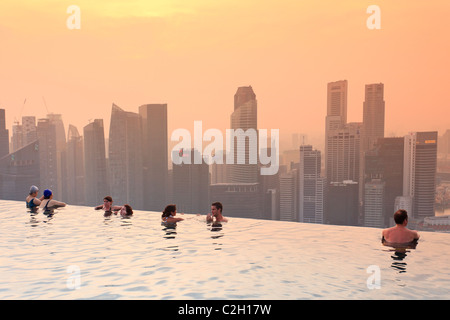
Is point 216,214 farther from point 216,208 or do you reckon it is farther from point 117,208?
point 117,208

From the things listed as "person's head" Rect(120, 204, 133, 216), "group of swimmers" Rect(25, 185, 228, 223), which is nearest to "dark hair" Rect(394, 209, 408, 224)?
"group of swimmers" Rect(25, 185, 228, 223)

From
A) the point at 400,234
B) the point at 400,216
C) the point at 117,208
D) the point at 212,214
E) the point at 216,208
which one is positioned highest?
the point at 400,216

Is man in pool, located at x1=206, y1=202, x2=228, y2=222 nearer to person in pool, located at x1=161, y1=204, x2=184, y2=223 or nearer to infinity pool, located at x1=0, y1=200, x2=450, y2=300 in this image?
infinity pool, located at x1=0, y1=200, x2=450, y2=300

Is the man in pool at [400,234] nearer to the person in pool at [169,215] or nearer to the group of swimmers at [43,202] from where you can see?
the person in pool at [169,215]

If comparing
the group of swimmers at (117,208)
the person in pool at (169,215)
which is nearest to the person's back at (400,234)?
the group of swimmers at (117,208)

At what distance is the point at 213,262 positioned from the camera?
Answer: 12.8 m

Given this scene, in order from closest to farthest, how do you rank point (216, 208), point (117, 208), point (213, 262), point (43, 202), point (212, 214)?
point (213, 262), point (216, 208), point (212, 214), point (117, 208), point (43, 202)

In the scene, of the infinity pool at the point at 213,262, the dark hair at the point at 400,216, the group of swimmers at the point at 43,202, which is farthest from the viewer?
the group of swimmers at the point at 43,202

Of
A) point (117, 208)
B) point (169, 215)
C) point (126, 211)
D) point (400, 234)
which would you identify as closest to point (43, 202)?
point (117, 208)

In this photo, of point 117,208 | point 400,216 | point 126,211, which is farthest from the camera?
point 117,208

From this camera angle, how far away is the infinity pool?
9914 mm

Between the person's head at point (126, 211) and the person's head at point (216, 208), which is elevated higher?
the person's head at point (216, 208)

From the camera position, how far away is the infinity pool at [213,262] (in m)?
9.91
